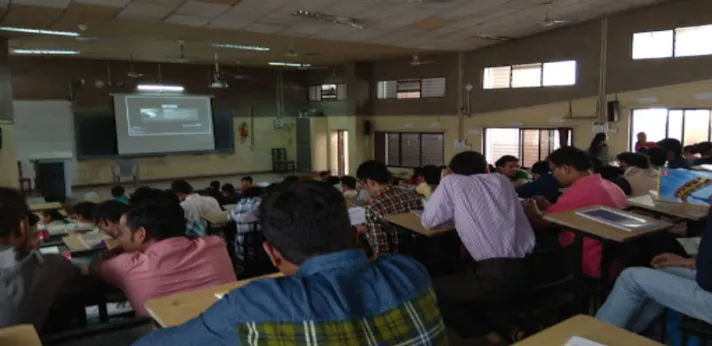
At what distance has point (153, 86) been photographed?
15195 mm

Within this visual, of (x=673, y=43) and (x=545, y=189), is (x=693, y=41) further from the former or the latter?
(x=545, y=189)

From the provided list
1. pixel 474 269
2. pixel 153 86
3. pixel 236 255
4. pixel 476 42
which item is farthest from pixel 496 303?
pixel 153 86

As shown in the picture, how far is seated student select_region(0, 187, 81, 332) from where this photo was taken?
194 centimetres

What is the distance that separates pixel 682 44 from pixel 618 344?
8920mm

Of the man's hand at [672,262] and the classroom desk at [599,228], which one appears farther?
the classroom desk at [599,228]

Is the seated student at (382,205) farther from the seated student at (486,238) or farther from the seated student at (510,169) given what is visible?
the seated student at (510,169)

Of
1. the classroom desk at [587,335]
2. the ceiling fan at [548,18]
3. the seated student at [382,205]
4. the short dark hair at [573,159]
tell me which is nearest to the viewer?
the classroom desk at [587,335]

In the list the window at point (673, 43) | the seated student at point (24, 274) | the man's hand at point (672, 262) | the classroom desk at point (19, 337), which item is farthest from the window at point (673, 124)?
the classroom desk at point (19, 337)

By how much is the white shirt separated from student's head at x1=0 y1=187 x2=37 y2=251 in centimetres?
318

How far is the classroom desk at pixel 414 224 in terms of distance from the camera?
351 cm

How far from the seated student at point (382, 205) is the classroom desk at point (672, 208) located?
159 centimetres

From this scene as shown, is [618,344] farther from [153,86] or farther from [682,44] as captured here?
[153,86]

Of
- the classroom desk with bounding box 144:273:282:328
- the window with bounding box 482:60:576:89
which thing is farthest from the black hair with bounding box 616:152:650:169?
the window with bounding box 482:60:576:89

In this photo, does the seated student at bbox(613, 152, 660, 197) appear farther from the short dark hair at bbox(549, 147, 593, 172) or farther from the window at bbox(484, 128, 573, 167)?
the window at bbox(484, 128, 573, 167)
